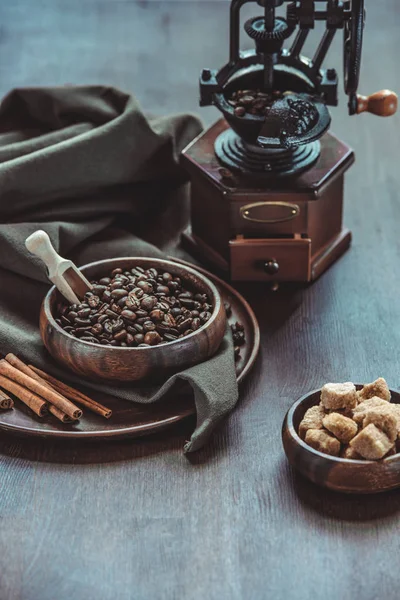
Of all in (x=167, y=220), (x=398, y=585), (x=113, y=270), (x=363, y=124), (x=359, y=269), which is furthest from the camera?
(x=363, y=124)

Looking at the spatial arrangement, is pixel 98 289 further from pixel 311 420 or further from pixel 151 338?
pixel 311 420

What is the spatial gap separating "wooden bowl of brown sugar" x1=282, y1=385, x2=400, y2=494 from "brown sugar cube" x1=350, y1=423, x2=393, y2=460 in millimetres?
13

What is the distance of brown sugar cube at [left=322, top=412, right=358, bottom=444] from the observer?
1656 mm

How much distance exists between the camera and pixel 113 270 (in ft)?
6.74

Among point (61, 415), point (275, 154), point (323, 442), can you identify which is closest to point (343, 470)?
point (323, 442)

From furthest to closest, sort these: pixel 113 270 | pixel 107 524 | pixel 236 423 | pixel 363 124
Answer: pixel 363 124 < pixel 113 270 < pixel 236 423 < pixel 107 524

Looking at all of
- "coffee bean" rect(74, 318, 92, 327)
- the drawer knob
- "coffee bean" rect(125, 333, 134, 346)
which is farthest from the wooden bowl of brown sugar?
the drawer knob

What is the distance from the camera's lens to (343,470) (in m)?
1.62

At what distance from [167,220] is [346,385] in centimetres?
90

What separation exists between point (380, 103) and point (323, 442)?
2.80 feet

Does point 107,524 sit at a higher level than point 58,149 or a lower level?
lower

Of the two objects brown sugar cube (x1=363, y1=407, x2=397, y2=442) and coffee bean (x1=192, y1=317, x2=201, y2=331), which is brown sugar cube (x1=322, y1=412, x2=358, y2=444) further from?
coffee bean (x1=192, y1=317, x2=201, y2=331)

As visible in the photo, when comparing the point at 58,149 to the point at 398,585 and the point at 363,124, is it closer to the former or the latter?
the point at 363,124

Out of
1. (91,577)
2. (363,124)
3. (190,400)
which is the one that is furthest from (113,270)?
(363,124)
